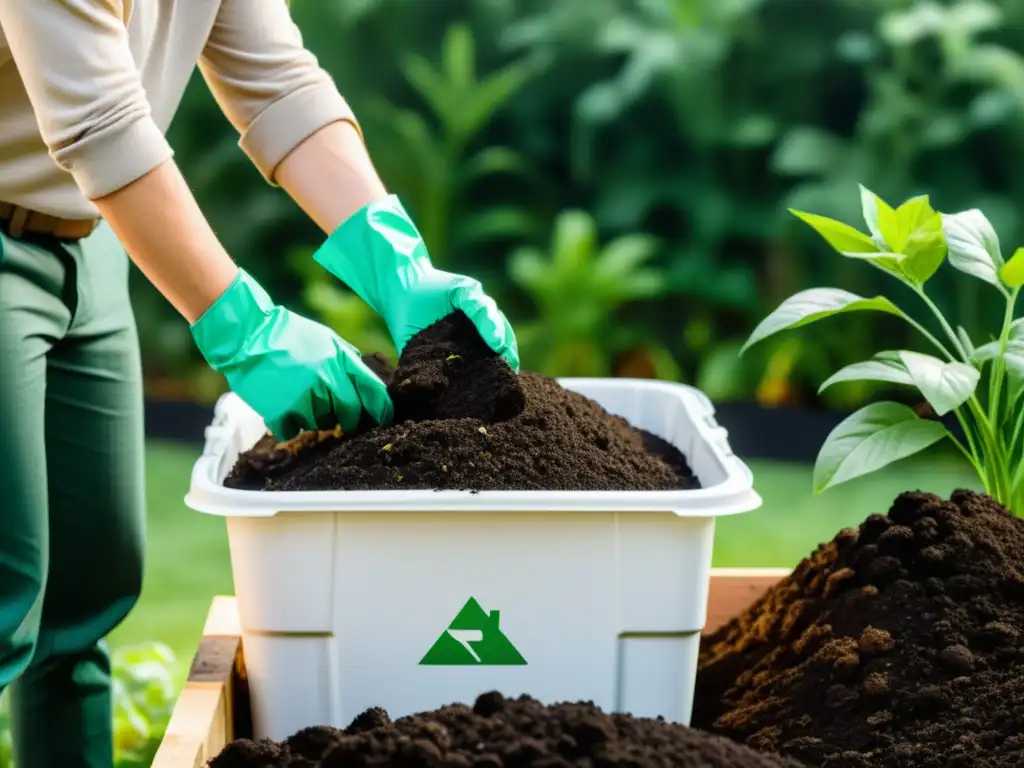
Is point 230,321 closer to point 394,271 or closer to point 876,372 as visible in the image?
point 394,271

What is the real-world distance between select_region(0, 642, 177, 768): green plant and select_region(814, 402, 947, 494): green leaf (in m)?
1.22

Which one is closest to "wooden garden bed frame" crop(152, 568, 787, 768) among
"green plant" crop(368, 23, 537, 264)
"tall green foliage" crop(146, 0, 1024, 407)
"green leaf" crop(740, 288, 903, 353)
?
"green leaf" crop(740, 288, 903, 353)

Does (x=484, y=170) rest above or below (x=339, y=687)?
above

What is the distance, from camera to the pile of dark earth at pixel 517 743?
97 cm

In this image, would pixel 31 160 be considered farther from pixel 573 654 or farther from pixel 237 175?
pixel 237 175

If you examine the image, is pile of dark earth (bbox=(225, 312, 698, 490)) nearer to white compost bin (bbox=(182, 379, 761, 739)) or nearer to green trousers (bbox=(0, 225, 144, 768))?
white compost bin (bbox=(182, 379, 761, 739))

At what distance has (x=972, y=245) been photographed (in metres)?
1.36

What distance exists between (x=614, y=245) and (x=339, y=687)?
286cm

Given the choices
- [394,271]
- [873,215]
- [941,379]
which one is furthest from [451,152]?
[941,379]

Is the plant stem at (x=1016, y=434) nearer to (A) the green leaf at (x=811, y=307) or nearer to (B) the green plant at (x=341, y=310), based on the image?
(A) the green leaf at (x=811, y=307)

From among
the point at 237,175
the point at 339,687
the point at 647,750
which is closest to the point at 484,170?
the point at 237,175

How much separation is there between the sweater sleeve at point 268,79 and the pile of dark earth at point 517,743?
83 cm

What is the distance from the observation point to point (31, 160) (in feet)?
4.68

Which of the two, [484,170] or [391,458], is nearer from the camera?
[391,458]
